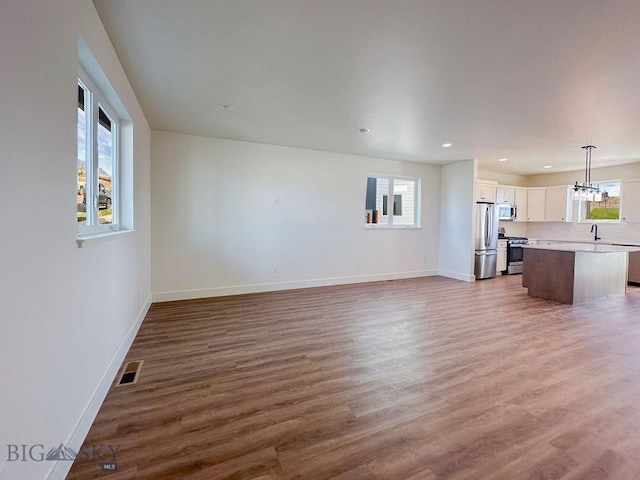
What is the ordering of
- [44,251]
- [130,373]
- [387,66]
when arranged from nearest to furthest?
[44,251]
[130,373]
[387,66]

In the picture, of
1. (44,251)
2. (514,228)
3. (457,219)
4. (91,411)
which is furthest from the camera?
(514,228)

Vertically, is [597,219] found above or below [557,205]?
below

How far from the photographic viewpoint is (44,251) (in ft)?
4.32

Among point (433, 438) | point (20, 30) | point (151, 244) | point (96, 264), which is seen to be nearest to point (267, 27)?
point (20, 30)

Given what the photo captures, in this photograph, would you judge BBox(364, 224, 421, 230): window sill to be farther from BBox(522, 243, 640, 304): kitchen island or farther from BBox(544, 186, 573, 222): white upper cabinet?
BBox(544, 186, 573, 222): white upper cabinet

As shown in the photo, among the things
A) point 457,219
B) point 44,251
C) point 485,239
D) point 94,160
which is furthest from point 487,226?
point 44,251

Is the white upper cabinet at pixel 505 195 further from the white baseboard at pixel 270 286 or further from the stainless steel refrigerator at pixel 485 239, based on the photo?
the white baseboard at pixel 270 286

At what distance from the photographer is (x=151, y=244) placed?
15.1 ft

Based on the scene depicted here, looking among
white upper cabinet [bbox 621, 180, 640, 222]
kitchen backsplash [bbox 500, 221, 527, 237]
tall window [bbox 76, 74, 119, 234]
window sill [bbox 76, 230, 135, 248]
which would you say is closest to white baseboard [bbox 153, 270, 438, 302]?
tall window [bbox 76, 74, 119, 234]

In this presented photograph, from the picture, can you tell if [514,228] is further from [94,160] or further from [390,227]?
[94,160]

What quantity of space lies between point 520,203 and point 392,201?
378cm

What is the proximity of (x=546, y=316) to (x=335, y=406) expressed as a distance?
371cm

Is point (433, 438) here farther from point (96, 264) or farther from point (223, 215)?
point (223, 215)

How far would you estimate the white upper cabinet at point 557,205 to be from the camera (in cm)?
739
